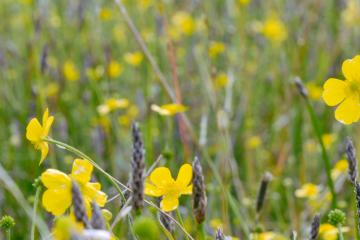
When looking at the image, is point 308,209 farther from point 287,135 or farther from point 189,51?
point 189,51

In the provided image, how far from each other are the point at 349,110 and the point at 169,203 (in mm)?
293

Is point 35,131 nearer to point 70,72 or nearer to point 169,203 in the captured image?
point 169,203

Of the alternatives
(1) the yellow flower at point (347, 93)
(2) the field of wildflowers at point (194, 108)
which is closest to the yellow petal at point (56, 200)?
(1) the yellow flower at point (347, 93)

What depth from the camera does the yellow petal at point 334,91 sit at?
3.09 feet

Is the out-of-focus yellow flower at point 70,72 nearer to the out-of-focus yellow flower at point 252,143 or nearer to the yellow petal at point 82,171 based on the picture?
the out-of-focus yellow flower at point 252,143

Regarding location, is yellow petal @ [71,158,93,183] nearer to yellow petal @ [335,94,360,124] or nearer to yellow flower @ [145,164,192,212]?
yellow flower @ [145,164,192,212]

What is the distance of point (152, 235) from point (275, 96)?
2334mm

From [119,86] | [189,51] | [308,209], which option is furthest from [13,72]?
[308,209]

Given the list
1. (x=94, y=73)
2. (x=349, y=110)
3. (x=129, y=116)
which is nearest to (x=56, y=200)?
(x=349, y=110)

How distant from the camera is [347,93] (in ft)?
3.07

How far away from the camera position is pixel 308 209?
1788mm

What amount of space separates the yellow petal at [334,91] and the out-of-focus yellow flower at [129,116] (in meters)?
1.59

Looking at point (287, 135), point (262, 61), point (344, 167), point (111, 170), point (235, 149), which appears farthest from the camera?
point (262, 61)

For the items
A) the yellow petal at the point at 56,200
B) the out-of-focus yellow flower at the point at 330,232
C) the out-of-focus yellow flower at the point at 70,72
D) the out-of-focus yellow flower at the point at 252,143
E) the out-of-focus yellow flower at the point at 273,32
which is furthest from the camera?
the out-of-focus yellow flower at the point at 273,32
